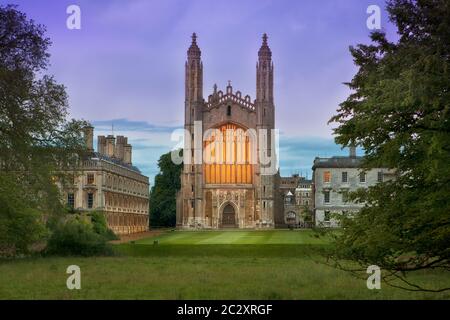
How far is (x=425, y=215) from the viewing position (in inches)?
507

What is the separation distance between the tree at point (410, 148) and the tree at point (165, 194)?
261 feet

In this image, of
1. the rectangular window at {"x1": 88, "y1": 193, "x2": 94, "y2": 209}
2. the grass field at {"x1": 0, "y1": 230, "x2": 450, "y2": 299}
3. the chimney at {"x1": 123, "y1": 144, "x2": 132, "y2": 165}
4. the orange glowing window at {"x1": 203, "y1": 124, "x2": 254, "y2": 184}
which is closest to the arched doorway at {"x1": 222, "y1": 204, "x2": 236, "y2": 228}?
the orange glowing window at {"x1": 203, "y1": 124, "x2": 254, "y2": 184}

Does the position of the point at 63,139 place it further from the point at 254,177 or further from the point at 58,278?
the point at 254,177

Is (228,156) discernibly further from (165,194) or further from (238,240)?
(238,240)

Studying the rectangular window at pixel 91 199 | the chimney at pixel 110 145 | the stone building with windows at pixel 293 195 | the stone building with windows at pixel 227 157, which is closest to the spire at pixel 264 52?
the stone building with windows at pixel 227 157

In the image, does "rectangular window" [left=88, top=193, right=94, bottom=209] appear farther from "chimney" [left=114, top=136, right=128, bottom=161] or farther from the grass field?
the grass field

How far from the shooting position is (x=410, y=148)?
14258 millimetres

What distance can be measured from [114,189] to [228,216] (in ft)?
65.6

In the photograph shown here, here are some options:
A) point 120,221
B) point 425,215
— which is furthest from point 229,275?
point 120,221

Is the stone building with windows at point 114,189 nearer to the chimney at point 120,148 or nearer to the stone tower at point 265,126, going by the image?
the chimney at point 120,148

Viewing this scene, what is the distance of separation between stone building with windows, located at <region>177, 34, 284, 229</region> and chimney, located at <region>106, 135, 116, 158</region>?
42.0 feet

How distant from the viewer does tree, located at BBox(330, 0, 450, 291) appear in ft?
41.3
